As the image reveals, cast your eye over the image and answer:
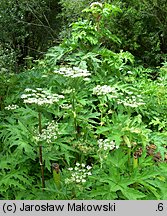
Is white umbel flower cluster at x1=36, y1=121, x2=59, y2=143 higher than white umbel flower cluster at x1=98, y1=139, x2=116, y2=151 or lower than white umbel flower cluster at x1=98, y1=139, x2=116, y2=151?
higher

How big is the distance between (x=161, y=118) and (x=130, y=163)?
1.59 m

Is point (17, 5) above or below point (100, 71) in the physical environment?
above

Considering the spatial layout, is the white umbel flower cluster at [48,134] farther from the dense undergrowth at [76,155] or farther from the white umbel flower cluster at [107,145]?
the white umbel flower cluster at [107,145]

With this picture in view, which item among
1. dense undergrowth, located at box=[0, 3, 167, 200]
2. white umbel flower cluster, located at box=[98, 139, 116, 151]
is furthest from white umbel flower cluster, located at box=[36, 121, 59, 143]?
white umbel flower cluster, located at box=[98, 139, 116, 151]

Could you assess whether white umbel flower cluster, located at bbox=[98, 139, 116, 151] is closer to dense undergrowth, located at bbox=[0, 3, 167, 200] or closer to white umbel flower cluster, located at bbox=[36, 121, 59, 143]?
dense undergrowth, located at bbox=[0, 3, 167, 200]

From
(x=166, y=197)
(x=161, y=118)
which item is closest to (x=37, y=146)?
(x=166, y=197)

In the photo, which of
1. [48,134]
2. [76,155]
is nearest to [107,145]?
[48,134]

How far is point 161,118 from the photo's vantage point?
4254 mm

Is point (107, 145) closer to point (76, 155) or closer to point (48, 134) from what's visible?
point (48, 134)

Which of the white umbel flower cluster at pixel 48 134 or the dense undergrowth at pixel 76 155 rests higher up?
the white umbel flower cluster at pixel 48 134

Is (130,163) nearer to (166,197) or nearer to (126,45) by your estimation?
(166,197)

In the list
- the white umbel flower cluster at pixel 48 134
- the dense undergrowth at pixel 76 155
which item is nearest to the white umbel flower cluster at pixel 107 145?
the dense undergrowth at pixel 76 155

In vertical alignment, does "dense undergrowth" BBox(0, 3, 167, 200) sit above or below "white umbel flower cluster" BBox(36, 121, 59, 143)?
below

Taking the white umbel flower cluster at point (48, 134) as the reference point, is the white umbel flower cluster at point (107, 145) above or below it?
below
